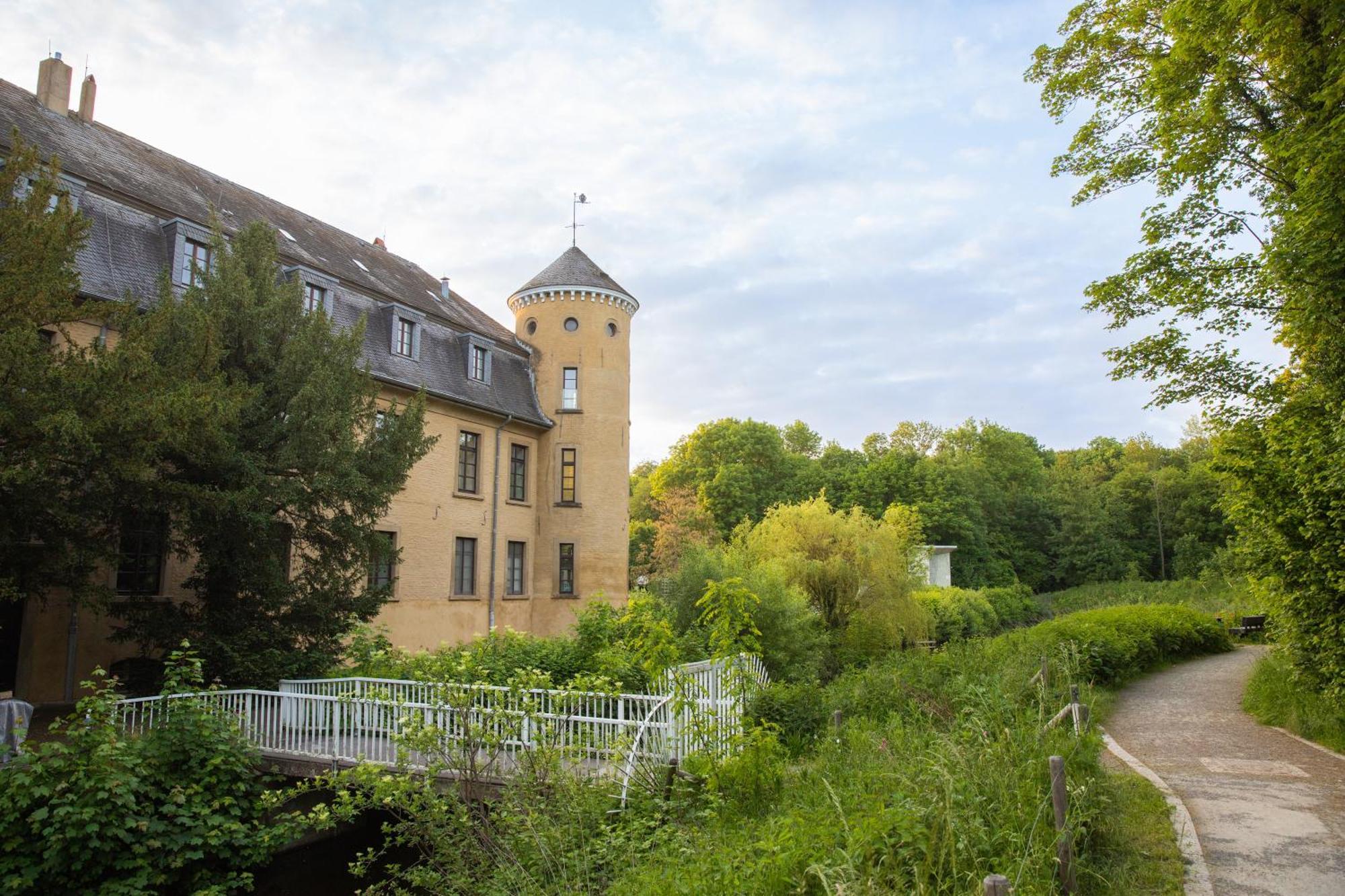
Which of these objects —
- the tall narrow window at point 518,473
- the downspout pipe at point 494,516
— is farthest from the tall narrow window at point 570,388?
the downspout pipe at point 494,516

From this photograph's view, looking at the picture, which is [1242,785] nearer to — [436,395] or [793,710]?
[793,710]

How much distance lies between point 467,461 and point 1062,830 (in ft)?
64.5

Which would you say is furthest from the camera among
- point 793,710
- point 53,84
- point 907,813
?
point 53,84

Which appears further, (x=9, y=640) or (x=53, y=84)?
(x=53, y=84)

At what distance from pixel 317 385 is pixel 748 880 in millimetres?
11013

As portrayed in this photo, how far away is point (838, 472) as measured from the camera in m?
51.4

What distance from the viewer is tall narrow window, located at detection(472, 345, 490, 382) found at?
76.2ft

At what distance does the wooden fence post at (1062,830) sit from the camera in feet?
15.7

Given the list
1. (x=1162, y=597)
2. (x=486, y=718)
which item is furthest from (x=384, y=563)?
(x=1162, y=597)

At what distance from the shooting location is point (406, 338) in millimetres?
21172

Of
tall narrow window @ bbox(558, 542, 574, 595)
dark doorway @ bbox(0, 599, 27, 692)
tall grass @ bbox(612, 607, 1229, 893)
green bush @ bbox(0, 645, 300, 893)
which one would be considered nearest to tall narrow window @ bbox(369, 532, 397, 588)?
green bush @ bbox(0, 645, 300, 893)

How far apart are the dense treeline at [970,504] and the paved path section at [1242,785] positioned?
99.5 feet

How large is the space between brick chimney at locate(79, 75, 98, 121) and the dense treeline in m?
29.9

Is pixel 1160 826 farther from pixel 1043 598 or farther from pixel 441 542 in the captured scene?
pixel 1043 598
